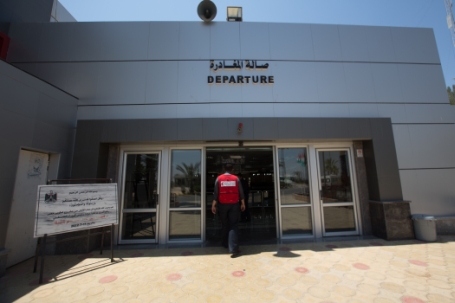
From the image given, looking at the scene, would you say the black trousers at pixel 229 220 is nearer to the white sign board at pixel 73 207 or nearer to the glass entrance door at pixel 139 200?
the glass entrance door at pixel 139 200

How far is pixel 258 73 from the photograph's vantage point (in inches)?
215

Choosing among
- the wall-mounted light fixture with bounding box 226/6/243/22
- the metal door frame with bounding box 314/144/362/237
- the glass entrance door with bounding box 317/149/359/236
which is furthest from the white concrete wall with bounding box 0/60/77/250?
the glass entrance door with bounding box 317/149/359/236

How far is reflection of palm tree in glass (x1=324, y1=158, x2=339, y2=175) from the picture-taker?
5346mm

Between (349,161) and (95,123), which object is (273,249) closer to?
Result: (349,161)

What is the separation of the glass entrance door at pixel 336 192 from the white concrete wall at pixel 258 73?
47.4 inches

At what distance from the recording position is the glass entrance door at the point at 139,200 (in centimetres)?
489

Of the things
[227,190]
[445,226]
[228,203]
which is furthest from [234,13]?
[445,226]

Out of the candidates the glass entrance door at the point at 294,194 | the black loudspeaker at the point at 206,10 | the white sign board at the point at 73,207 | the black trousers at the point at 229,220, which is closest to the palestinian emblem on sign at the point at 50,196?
the white sign board at the point at 73,207

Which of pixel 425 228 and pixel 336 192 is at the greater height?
pixel 336 192

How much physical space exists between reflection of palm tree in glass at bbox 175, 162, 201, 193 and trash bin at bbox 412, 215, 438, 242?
5.45m

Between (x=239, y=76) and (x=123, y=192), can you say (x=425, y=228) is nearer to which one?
(x=239, y=76)

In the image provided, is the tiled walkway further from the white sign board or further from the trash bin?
→ the white sign board

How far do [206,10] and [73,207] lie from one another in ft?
19.4

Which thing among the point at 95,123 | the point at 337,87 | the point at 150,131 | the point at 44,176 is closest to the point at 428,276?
the point at 337,87
